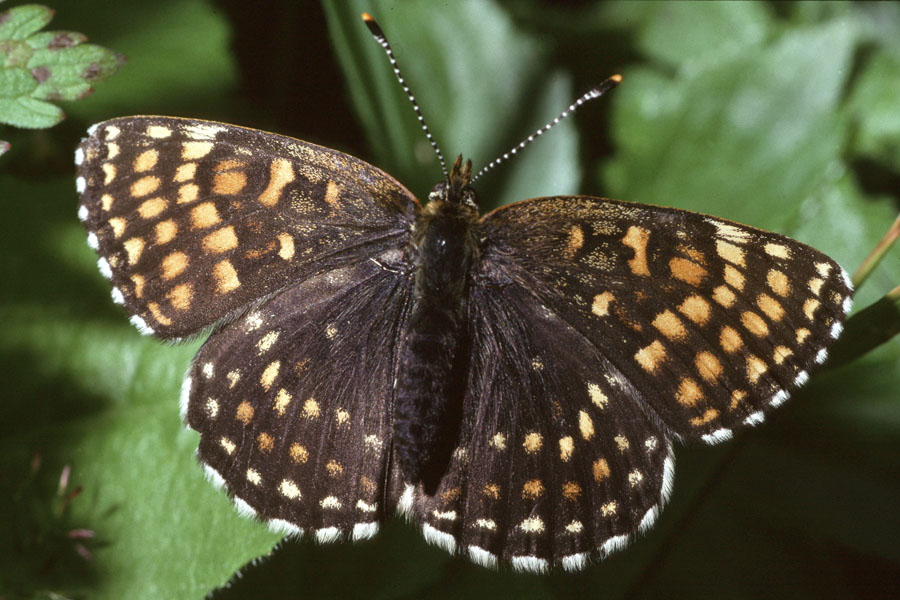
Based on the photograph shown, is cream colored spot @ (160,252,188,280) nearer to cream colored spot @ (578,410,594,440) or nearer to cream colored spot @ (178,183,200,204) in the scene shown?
cream colored spot @ (178,183,200,204)

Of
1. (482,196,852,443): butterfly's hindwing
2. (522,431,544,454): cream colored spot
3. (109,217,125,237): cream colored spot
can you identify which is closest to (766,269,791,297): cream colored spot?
(482,196,852,443): butterfly's hindwing

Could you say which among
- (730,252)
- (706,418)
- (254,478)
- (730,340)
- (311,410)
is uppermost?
(730,252)

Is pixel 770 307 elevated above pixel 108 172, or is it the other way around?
pixel 770 307

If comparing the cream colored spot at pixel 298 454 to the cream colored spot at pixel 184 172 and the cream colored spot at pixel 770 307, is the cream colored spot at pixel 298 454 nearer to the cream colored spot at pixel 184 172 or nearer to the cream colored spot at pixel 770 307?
the cream colored spot at pixel 184 172

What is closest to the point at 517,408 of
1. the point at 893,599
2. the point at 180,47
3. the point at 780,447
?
the point at 780,447

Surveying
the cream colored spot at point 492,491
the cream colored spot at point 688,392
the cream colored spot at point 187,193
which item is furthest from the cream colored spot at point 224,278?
the cream colored spot at point 688,392

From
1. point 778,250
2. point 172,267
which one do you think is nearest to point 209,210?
point 172,267

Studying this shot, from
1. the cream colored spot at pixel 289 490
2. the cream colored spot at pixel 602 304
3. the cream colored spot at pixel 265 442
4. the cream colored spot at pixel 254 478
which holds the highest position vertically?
the cream colored spot at pixel 602 304

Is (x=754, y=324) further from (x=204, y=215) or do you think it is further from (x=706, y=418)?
(x=204, y=215)
